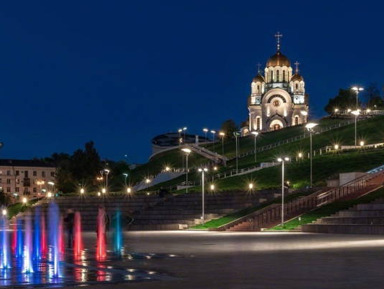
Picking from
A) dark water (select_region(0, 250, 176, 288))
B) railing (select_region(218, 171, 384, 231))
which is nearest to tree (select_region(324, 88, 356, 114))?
railing (select_region(218, 171, 384, 231))

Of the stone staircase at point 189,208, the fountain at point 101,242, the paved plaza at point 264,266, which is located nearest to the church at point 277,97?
the stone staircase at point 189,208

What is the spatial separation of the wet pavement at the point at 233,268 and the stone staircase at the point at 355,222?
1211 centimetres

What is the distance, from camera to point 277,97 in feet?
601

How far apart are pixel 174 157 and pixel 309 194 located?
294 ft

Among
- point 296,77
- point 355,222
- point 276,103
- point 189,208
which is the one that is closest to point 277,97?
point 276,103

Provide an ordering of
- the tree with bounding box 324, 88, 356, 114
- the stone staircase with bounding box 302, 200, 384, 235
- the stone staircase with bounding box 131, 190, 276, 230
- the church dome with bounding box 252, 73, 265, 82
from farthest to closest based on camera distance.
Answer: the church dome with bounding box 252, 73, 265, 82 < the tree with bounding box 324, 88, 356, 114 < the stone staircase with bounding box 131, 190, 276, 230 < the stone staircase with bounding box 302, 200, 384, 235

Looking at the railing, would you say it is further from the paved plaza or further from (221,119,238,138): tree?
(221,119,238,138): tree

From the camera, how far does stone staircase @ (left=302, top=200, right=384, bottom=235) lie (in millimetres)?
41062

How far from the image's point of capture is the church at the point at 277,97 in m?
183

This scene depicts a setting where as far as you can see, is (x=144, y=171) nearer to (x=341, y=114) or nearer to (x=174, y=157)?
(x=174, y=157)

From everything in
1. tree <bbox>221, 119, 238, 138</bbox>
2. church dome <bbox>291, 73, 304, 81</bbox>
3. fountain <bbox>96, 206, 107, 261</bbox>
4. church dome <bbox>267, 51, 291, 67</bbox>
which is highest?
church dome <bbox>267, 51, 291, 67</bbox>

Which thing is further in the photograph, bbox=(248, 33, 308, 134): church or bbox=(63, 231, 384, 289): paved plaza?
bbox=(248, 33, 308, 134): church

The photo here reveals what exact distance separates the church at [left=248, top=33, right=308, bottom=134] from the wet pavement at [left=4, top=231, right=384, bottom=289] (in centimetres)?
15227

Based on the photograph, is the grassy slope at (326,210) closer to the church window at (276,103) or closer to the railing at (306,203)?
the railing at (306,203)
